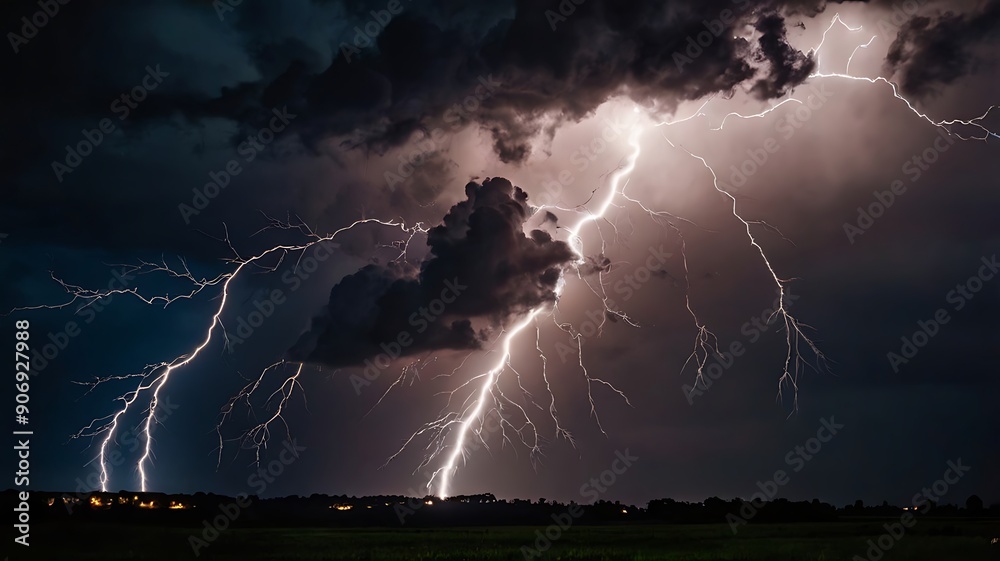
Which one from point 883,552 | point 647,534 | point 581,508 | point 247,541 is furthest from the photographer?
point 581,508

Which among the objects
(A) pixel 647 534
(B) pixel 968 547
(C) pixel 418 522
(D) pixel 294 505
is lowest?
(B) pixel 968 547

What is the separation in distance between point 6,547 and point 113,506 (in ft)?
76.5

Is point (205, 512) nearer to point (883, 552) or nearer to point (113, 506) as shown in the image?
point (113, 506)

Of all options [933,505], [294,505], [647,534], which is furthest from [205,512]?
[933,505]

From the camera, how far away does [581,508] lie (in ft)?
261

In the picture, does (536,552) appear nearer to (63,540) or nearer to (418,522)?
(63,540)

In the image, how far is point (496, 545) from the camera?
36.0 metres

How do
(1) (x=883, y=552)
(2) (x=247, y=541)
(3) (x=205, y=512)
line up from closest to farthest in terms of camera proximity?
(1) (x=883, y=552), (2) (x=247, y=541), (3) (x=205, y=512)

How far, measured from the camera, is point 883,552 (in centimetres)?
3181

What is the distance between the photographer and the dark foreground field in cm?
3073

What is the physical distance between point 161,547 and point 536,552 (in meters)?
15.8

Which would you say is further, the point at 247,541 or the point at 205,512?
the point at 205,512

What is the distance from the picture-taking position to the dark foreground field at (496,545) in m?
30.7

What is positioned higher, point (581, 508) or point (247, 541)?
point (581, 508)
